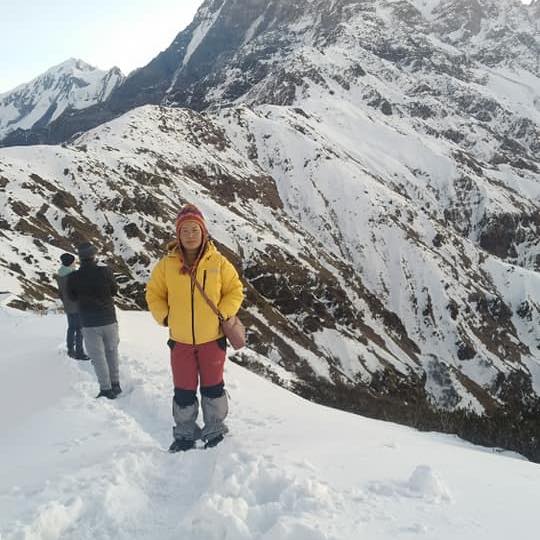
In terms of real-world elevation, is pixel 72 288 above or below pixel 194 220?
below

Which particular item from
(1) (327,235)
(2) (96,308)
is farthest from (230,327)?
(1) (327,235)

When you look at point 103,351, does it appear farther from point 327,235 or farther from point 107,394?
point 327,235

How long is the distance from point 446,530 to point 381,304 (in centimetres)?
9242

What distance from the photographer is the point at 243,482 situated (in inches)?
199

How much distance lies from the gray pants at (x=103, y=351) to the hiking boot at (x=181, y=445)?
10.0ft

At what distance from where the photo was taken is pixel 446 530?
416 cm

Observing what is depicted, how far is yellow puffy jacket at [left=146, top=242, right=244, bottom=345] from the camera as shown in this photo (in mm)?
6309

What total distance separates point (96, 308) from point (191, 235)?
3.65m

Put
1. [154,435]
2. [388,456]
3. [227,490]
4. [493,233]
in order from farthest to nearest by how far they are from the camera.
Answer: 1. [493,233]
2. [154,435]
3. [388,456]
4. [227,490]

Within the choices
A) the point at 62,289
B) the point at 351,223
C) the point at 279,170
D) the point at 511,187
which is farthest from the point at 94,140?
the point at 511,187

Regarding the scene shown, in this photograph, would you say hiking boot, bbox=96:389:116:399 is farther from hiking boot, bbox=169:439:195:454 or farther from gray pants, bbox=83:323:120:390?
hiking boot, bbox=169:439:195:454

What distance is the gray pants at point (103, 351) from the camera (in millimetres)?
9078

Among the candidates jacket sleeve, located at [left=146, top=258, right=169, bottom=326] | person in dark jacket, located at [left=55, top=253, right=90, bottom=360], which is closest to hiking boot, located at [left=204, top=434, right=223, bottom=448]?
jacket sleeve, located at [left=146, top=258, right=169, bottom=326]

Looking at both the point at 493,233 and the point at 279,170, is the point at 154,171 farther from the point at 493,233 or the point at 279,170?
the point at 493,233
